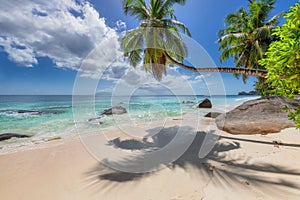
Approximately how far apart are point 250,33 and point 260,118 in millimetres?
10282

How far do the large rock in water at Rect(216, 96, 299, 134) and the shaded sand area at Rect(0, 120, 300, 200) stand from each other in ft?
2.98

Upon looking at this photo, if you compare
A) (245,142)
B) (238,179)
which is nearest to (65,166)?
(238,179)

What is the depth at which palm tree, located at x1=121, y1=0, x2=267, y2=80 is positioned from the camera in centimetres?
698

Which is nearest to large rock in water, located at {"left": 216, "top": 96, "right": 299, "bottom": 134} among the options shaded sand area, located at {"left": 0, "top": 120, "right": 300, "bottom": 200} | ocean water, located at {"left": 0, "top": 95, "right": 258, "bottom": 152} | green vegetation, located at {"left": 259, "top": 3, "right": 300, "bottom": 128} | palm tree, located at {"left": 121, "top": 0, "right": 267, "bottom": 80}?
shaded sand area, located at {"left": 0, "top": 120, "right": 300, "bottom": 200}

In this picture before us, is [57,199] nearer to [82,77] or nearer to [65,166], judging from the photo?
[65,166]

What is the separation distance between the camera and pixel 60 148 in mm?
5719

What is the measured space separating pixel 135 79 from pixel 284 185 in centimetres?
913

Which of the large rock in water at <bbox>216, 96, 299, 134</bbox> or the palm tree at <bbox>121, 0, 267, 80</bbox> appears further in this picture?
the palm tree at <bbox>121, 0, 267, 80</bbox>

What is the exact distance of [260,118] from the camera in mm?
6102

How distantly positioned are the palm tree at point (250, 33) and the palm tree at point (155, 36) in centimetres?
600

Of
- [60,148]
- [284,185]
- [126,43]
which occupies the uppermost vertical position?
[126,43]

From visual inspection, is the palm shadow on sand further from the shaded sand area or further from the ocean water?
the ocean water

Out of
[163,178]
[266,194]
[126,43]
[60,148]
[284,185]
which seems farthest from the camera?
[126,43]

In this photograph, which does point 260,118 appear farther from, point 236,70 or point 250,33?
point 250,33
